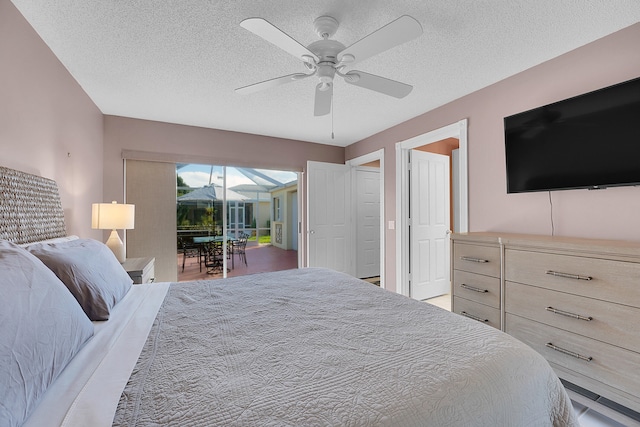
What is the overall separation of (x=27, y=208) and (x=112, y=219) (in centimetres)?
107

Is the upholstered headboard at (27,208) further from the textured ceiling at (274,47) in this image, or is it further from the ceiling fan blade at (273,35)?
the ceiling fan blade at (273,35)

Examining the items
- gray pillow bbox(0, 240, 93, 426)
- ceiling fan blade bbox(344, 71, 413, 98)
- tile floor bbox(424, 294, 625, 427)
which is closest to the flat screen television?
ceiling fan blade bbox(344, 71, 413, 98)

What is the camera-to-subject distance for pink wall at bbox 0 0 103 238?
1.65 meters

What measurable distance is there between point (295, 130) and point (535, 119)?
2795 millimetres

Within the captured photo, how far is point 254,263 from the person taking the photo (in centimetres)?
598

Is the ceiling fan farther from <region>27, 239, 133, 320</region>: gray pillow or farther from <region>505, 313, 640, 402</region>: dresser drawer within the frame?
<region>505, 313, 640, 402</region>: dresser drawer

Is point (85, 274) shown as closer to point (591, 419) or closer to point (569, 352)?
point (569, 352)

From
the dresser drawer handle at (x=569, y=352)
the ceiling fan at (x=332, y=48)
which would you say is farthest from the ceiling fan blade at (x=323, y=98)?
the dresser drawer handle at (x=569, y=352)

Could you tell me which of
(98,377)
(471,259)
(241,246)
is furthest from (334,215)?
(98,377)

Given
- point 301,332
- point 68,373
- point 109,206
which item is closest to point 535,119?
point 301,332

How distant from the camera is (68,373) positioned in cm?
84

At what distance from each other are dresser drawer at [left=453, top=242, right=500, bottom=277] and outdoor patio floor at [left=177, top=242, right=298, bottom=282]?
10.1 ft

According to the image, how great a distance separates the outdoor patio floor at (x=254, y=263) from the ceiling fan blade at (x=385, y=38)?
367 centimetres

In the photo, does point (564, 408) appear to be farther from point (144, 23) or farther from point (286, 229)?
point (286, 229)
